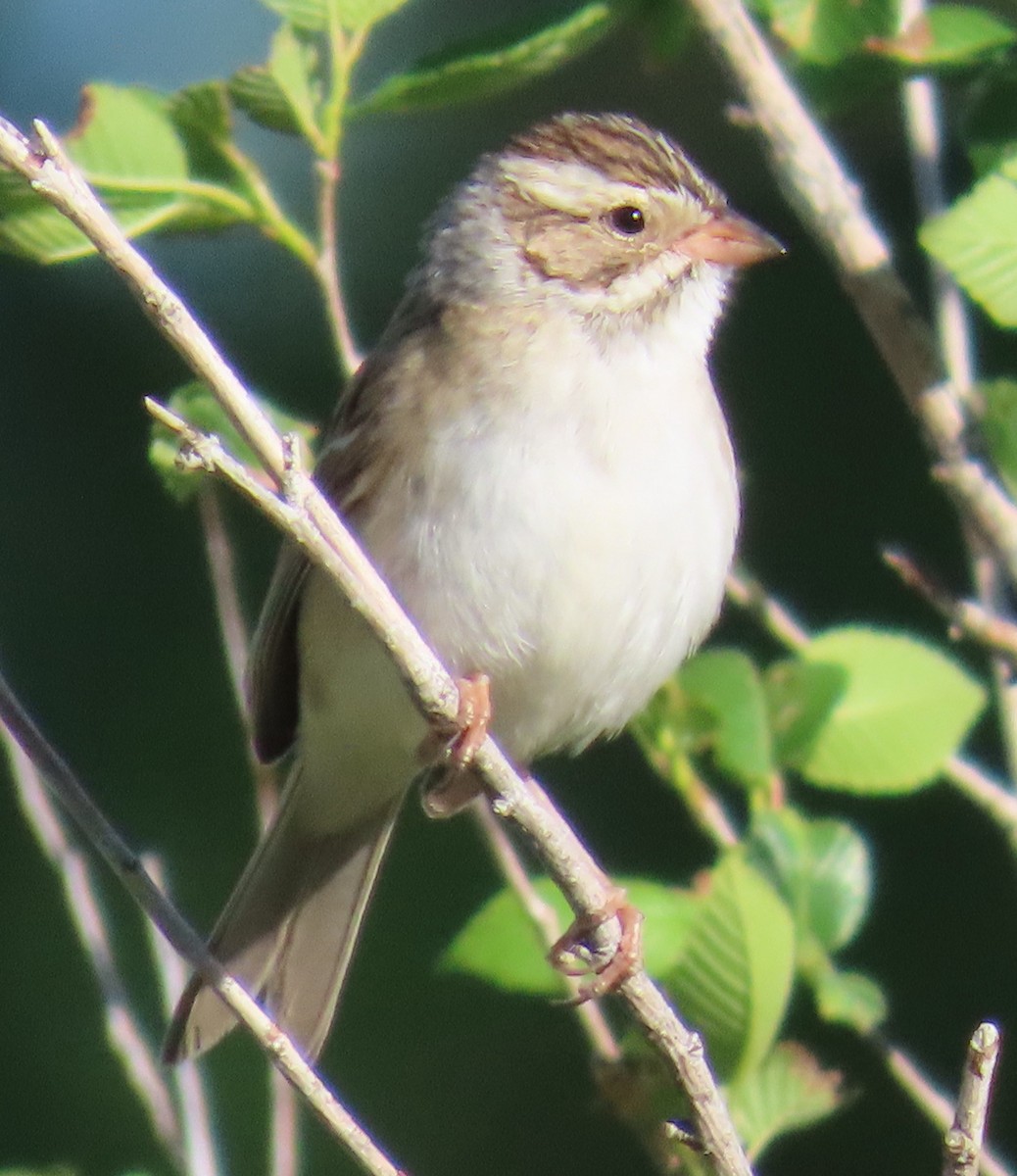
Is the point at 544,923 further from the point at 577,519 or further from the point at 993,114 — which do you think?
the point at 993,114

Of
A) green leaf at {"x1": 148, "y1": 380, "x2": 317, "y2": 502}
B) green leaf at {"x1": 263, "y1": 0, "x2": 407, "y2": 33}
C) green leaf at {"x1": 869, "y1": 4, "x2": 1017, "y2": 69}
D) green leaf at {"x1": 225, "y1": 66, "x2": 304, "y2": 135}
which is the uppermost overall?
green leaf at {"x1": 263, "y1": 0, "x2": 407, "y2": 33}

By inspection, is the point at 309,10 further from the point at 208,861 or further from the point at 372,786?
the point at 208,861

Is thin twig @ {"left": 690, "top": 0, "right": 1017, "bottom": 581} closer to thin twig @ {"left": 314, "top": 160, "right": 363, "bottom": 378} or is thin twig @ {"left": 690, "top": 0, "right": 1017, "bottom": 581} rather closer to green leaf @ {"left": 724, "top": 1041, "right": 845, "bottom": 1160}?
thin twig @ {"left": 314, "top": 160, "right": 363, "bottom": 378}

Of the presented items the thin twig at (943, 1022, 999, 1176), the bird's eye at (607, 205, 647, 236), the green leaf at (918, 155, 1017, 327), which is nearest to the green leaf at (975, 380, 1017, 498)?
the green leaf at (918, 155, 1017, 327)

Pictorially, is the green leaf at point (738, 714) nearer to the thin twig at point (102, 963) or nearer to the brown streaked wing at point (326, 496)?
the brown streaked wing at point (326, 496)

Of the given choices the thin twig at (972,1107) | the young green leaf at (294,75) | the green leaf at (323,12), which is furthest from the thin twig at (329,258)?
the thin twig at (972,1107)

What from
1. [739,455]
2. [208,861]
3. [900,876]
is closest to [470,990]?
[208,861]
